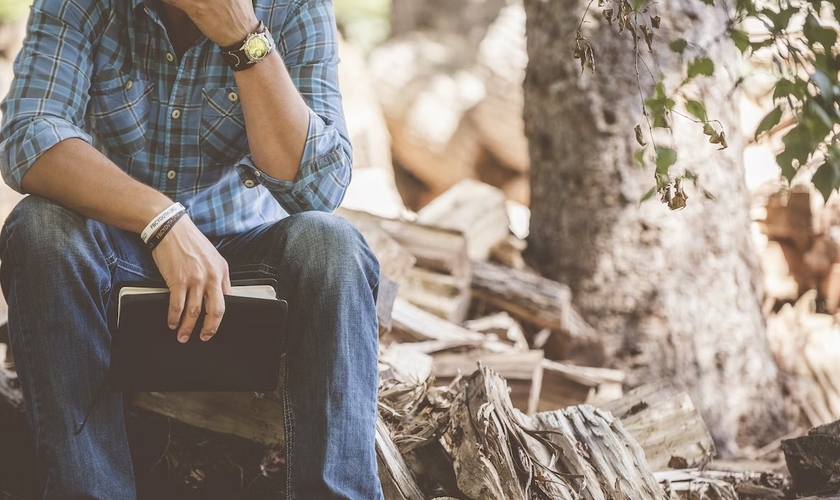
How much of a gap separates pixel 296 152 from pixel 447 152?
6440 mm

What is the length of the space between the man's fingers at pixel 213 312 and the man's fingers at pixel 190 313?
20 millimetres

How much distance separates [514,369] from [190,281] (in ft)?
4.99

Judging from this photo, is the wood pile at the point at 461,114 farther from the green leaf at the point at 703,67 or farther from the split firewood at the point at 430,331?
the green leaf at the point at 703,67

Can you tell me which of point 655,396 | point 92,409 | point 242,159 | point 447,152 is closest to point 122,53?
point 242,159

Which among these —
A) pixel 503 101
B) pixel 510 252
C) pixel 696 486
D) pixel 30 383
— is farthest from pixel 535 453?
pixel 503 101

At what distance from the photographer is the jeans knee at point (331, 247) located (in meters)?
1.68

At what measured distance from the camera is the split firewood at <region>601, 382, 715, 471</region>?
2209 mm

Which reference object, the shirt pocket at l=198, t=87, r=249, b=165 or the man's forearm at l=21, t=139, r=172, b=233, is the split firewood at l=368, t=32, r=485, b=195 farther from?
the man's forearm at l=21, t=139, r=172, b=233

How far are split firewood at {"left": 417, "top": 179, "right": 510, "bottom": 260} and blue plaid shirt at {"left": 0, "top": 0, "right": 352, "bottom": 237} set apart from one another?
181 cm

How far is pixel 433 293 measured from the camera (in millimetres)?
3375

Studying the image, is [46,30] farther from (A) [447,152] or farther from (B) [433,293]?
(A) [447,152]

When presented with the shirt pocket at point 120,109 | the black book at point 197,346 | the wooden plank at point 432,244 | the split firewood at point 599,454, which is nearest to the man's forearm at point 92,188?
the black book at point 197,346

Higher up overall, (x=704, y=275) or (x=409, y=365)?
(x=704, y=275)

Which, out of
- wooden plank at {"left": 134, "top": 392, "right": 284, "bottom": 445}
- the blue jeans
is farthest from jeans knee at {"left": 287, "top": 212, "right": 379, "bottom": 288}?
wooden plank at {"left": 134, "top": 392, "right": 284, "bottom": 445}
